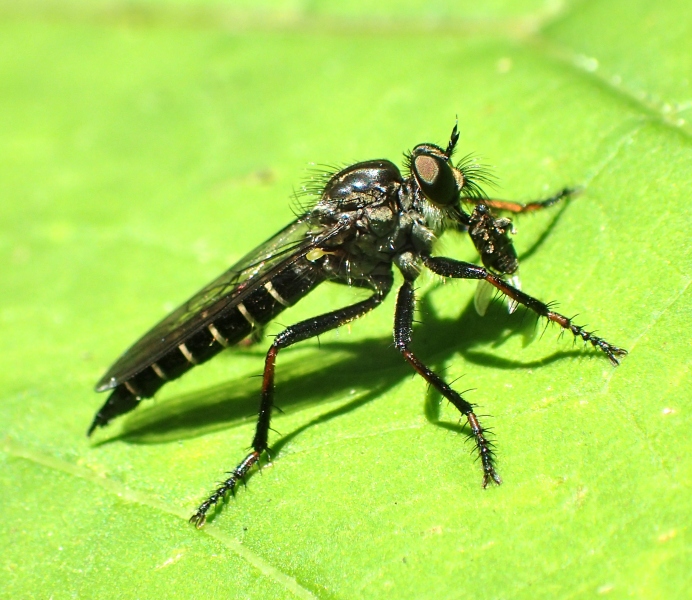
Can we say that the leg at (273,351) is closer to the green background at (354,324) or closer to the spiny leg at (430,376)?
the green background at (354,324)

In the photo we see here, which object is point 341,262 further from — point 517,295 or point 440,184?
point 517,295

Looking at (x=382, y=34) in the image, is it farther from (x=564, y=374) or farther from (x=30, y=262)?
(x=564, y=374)

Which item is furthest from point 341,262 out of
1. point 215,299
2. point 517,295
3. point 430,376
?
point 517,295

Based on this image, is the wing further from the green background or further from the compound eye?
the compound eye

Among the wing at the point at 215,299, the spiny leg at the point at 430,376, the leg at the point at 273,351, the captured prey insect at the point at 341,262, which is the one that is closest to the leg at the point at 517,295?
the captured prey insect at the point at 341,262

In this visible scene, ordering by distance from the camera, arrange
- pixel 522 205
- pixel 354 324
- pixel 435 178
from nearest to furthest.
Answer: pixel 435 178 → pixel 522 205 → pixel 354 324

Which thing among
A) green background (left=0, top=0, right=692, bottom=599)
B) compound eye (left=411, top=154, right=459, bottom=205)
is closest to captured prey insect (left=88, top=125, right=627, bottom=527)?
compound eye (left=411, top=154, right=459, bottom=205)
